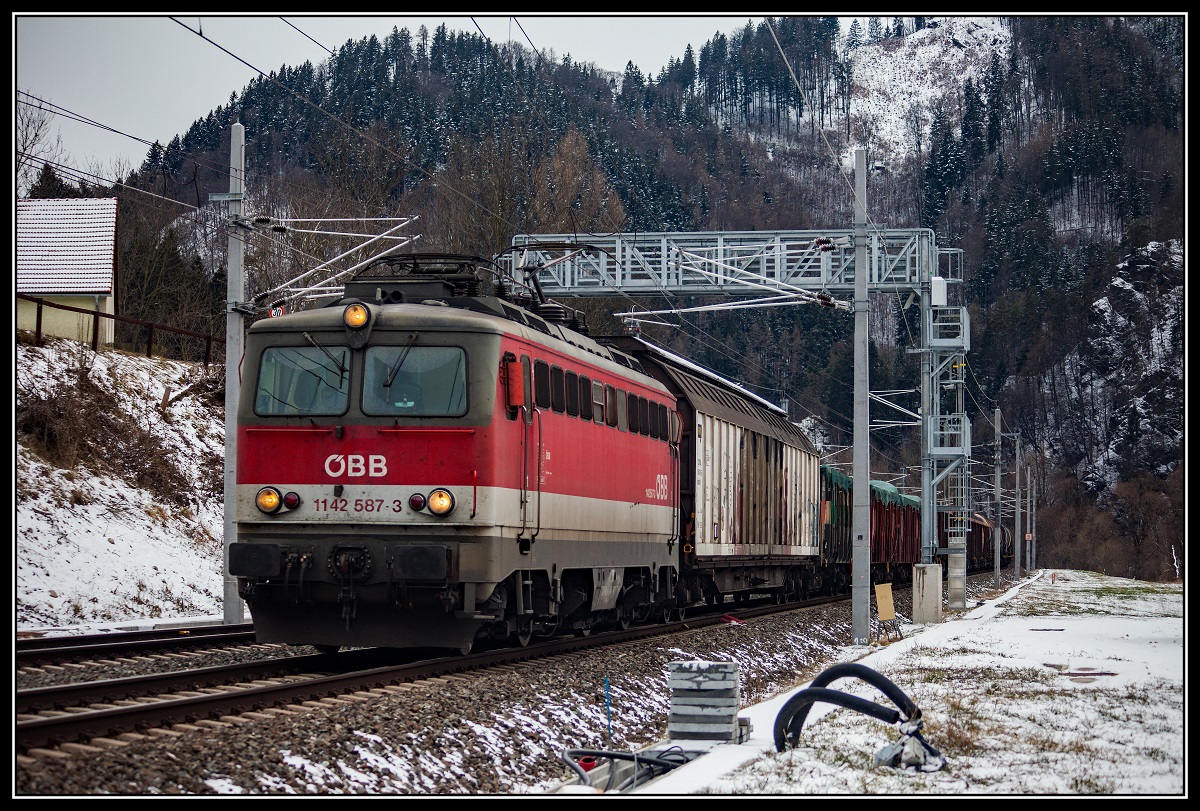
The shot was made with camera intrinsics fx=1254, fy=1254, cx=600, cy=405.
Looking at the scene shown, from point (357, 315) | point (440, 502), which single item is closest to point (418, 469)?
point (440, 502)

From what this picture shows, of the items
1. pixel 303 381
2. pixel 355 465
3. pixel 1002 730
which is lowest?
pixel 1002 730

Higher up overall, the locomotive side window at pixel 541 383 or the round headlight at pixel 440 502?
the locomotive side window at pixel 541 383

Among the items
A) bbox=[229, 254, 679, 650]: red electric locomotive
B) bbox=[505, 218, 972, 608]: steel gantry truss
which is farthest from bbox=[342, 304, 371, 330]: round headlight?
bbox=[505, 218, 972, 608]: steel gantry truss

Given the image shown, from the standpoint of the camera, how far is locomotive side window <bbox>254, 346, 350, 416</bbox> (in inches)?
519

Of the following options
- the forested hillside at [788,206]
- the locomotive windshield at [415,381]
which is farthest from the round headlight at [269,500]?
the forested hillside at [788,206]

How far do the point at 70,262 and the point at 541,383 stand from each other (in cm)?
2666

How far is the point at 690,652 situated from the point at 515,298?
560 centimetres

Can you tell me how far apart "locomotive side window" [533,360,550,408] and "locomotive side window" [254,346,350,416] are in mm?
2335

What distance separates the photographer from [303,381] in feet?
43.7

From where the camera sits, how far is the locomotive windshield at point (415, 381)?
13078mm

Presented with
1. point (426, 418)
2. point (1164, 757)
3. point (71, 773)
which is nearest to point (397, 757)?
point (71, 773)

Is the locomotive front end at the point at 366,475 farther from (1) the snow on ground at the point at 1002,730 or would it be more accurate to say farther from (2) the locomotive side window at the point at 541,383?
(1) the snow on ground at the point at 1002,730

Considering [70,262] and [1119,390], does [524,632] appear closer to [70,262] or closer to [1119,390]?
[70,262]

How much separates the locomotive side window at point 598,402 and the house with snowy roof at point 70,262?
22210 millimetres
